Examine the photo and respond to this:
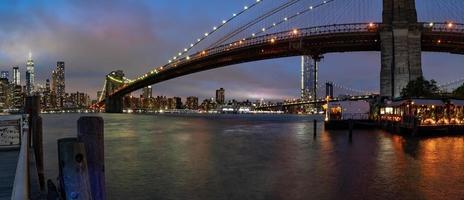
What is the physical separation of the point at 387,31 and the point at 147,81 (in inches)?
2118

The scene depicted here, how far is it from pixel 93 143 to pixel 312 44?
71.5m

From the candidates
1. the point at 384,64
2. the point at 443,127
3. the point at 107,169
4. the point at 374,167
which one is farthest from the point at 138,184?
the point at 384,64

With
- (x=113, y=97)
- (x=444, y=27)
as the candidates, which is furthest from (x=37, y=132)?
(x=113, y=97)

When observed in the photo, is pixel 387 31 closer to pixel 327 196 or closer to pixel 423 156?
pixel 423 156

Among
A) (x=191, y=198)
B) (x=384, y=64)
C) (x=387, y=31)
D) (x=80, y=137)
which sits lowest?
(x=191, y=198)

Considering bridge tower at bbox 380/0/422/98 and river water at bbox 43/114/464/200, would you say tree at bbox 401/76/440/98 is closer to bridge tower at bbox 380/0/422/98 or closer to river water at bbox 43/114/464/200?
bridge tower at bbox 380/0/422/98

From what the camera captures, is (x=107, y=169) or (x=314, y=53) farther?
(x=314, y=53)

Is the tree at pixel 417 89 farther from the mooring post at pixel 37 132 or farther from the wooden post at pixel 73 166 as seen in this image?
the wooden post at pixel 73 166

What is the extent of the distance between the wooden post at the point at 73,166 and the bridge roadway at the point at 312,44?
199 feet

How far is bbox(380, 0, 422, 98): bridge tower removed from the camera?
59.0m

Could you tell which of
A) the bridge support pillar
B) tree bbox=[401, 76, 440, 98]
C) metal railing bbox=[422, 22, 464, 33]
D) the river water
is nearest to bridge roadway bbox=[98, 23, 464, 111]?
metal railing bbox=[422, 22, 464, 33]

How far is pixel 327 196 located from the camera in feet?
48.4

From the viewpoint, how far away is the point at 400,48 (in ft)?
194

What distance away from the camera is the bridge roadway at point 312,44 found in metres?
64.9
